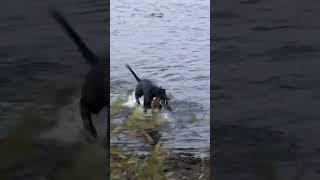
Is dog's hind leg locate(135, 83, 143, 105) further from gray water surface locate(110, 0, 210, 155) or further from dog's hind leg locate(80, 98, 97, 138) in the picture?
dog's hind leg locate(80, 98, 97, 138)

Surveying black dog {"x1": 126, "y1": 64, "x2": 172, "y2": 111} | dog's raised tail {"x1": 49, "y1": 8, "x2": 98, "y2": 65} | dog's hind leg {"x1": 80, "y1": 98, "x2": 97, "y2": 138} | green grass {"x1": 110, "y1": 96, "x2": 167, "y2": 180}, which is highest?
dog's raised tail {"x1": 49, "y1": 8, "x2": 98, "y2": 65}

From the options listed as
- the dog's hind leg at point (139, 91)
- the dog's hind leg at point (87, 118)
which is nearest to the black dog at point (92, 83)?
the dog's hind leg at point (87, 118)

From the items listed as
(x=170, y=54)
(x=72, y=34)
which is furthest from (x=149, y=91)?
(x=72, y=34)

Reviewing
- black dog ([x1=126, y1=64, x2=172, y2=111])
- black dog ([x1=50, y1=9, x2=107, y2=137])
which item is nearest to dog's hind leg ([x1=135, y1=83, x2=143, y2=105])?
black dog ([x1=126, y1=64, x2=172, y2=111])

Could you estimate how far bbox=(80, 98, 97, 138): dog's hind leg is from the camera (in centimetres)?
282

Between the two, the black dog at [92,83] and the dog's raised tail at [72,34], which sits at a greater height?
the dog's raised tail at [72,34]

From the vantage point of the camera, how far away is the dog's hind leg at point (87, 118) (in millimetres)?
2816

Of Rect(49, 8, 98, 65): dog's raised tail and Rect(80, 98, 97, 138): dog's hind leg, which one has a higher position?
Rect(49, 8, 98, 65): dog's raised tail

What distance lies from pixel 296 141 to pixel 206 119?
29cm

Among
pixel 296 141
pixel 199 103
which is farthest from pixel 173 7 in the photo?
pixel 296 141

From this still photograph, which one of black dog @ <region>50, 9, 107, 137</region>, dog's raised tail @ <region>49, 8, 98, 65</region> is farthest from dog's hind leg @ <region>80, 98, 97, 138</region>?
dog's raised tail @ <region>49, 8, 98, 65</region>

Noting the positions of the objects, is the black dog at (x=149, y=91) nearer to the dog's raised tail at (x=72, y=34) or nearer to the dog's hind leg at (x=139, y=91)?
the dog's hind leg at (x=139, y=91)

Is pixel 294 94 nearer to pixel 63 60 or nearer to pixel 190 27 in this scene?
pixel 190 27

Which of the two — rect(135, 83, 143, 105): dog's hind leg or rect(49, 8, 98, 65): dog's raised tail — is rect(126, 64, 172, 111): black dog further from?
rect(49, 8, 98, 65): dog's raised tail
